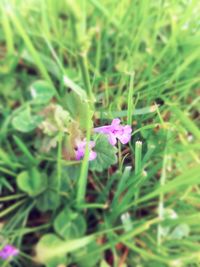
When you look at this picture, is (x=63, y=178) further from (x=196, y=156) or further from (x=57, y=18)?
(x=57, y=18)

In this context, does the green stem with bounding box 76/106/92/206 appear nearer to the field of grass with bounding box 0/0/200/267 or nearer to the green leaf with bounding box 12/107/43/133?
the field of grass with bounding box 0/0/200/267

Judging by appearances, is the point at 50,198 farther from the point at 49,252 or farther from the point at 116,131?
the point at 116,131

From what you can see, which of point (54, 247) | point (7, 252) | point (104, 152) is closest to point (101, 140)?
point (104, 152)

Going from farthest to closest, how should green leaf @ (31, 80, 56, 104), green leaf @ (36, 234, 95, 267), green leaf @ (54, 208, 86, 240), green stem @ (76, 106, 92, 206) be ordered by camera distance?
green leaf @ (31, 80, 56, 104)
green leaf @ (54, 208, 86, 240)
green leaf @ (36, 234, 95, 267)
green stem @ (76, 106, 92, 206)

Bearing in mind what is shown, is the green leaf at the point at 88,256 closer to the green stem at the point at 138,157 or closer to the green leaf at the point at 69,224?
the green leaf at the point at 69,224

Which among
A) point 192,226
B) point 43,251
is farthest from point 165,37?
point 43,251

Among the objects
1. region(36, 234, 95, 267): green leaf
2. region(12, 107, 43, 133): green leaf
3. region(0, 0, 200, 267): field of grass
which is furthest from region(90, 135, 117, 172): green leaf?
region(12, 107, 43, 133): green leaf

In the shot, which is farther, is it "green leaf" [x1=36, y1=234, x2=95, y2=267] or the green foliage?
the green foliage
